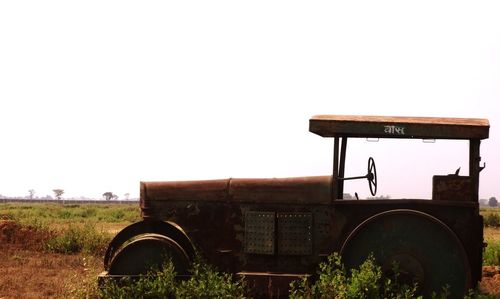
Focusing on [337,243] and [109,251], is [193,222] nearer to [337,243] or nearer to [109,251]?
[109,251]

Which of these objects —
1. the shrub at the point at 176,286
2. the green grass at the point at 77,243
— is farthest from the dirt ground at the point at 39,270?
the shrub at the point at 176,286

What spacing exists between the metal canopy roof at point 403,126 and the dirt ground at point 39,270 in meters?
2.50

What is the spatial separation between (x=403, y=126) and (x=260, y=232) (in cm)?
231

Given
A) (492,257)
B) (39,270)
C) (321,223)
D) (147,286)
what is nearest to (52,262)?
(39,270)

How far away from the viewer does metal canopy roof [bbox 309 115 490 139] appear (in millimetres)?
7039

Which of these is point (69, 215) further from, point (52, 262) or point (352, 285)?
point (352, 285)

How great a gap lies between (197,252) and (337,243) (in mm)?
1877

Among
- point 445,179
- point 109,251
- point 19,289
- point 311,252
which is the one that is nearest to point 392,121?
point 445,179

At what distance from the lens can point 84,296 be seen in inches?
301

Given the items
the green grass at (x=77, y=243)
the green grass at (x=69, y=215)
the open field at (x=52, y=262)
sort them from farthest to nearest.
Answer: the green grass at (x=69, y=215) → the green grass at (x=77, y=243) → the open field at (x=52, y=262)

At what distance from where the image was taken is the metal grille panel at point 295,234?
7.27 meters

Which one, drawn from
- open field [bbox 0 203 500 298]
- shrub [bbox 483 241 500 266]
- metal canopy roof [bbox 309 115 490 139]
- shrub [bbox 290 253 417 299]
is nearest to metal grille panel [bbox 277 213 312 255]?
shrub [bbox 290 253 417 299]

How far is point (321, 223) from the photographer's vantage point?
7242 millimetres

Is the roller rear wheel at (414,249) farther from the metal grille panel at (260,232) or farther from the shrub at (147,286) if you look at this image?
the shrub at (147,286)
